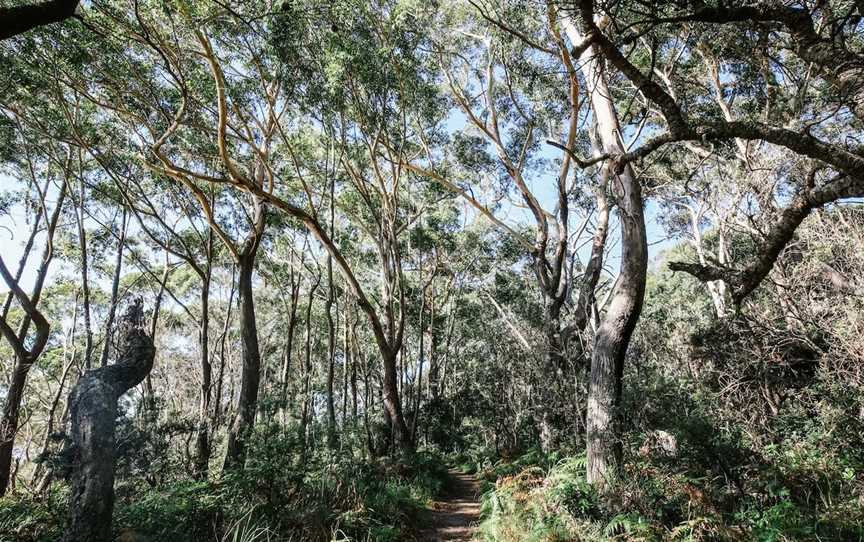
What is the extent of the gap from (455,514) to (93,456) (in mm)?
5618

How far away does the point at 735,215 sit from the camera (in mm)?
7543

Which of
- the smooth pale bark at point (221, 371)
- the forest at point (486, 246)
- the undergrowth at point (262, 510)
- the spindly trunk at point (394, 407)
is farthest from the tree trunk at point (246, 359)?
the smooth pale bark at point (221, 371)

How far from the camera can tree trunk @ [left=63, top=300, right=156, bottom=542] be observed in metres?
3.97

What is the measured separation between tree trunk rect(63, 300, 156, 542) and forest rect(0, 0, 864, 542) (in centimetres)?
2

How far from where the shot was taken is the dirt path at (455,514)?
20.7 feet

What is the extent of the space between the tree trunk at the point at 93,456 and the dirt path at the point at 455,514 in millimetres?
3858

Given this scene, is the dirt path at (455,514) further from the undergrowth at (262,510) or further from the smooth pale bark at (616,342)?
the smooth pale bark at (616,342)

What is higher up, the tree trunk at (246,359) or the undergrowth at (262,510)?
the tree trunk at (246,359)

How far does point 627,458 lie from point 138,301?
6.08m

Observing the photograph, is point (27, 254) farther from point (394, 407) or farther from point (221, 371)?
point (394, 407)

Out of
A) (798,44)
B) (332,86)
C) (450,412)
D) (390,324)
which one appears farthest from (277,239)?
(798,44)

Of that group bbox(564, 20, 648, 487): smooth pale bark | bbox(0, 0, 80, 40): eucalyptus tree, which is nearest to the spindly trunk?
bbox(564, 20, 648, 487): smooth pale bark

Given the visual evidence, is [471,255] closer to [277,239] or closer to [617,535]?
[277,239]

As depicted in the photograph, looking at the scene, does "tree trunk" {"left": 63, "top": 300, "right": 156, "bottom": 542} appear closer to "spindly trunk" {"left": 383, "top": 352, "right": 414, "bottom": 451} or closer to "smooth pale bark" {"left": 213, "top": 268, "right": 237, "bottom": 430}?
"spindly trunk" {"left": 383, "top": 352, "right": 414, "bottom": 451}
